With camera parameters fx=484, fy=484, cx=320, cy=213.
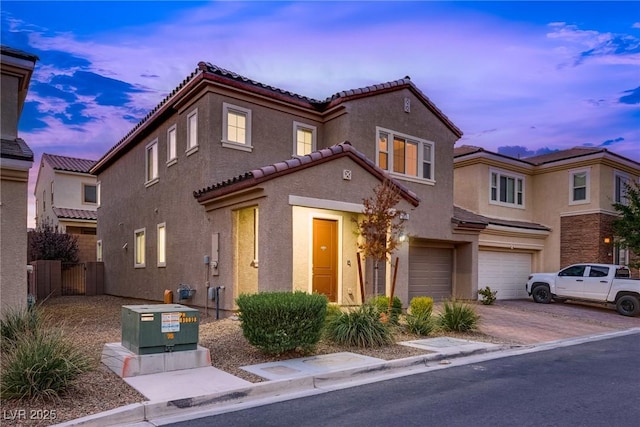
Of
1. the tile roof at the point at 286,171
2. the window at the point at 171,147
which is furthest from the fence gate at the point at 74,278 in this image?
the tile roof at the point at 286,171

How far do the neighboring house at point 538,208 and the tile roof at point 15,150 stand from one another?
16989 millimetres

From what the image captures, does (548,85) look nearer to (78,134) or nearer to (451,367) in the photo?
(451,367)

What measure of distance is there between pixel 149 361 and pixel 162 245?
430 inches

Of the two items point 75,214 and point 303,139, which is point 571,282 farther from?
point 75,214

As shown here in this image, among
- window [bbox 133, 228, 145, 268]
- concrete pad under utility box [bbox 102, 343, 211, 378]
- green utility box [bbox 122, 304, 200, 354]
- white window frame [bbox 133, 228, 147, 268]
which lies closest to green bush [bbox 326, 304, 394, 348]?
concrete pad under utility box [bbox 102, 343, 211, 378]

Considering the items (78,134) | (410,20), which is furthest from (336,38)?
(78,134)

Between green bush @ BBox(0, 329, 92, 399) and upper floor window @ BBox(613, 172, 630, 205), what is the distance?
25238 millimetres

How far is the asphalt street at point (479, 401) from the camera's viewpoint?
18.5 ft

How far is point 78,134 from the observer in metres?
26.9

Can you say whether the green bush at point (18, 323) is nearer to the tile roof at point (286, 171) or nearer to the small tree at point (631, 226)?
the tile roof at point (286, 171)

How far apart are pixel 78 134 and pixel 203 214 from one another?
16.6 meters

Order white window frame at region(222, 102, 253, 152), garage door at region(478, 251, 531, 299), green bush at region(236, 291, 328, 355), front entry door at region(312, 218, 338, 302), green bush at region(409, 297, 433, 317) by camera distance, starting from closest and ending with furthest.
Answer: green bush at region(236, 291, 328, 355), green bush at region(409, 297, 433, 317), front entry door at region(312, 218, 338, 302), white window frame at region(222, 102, 253, 152), garage door at region(478, 251, 531, 299)

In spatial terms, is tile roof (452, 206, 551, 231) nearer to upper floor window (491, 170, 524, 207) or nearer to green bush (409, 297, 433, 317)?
upper floor window (491, 170, 524, 207)

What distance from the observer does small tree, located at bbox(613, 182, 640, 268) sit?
21.2 metres
